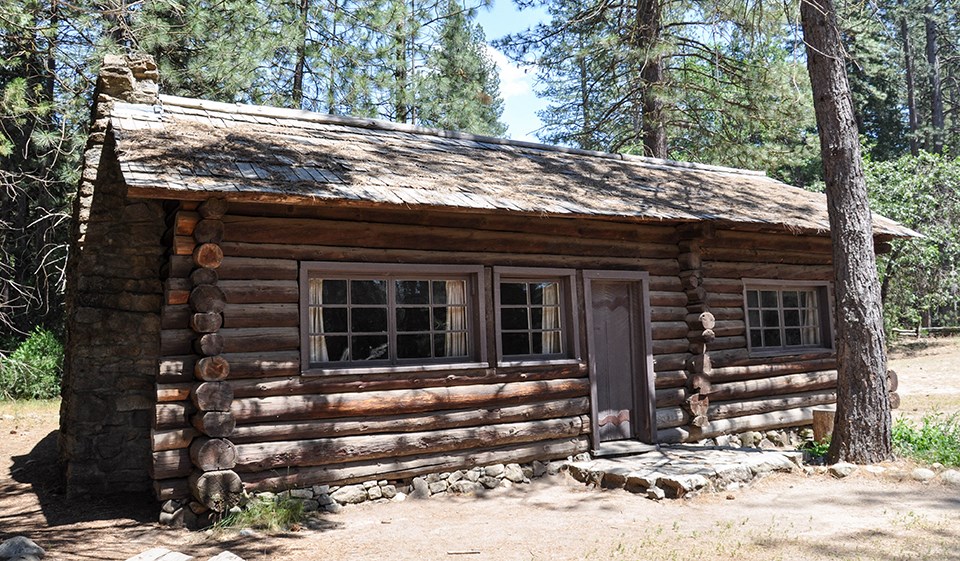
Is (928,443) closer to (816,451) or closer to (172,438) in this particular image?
(816,451)

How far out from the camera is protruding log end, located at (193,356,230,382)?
666cm

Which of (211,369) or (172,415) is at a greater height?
(211,369)

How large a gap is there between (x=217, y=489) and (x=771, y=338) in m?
8.30

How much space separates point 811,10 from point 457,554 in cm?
744

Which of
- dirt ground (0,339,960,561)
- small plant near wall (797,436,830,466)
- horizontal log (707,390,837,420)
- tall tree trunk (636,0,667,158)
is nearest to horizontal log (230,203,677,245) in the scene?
horizontal log (707,390,837,420)

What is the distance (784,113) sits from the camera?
15.8m

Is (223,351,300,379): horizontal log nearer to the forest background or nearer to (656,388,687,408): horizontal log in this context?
(656,388,687,408): horizontal log

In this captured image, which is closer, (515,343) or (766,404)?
(515,343)

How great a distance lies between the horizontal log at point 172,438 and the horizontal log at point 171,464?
0.16 feet

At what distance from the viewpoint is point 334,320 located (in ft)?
25.0

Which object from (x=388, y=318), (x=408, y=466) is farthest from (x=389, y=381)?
(x=408, y=466)

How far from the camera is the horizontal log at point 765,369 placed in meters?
10.3

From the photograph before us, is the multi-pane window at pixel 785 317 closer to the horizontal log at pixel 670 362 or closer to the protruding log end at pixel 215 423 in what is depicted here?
the horizontal log at pixel 670 362

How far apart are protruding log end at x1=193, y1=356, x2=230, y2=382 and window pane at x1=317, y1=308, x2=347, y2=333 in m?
1.10
